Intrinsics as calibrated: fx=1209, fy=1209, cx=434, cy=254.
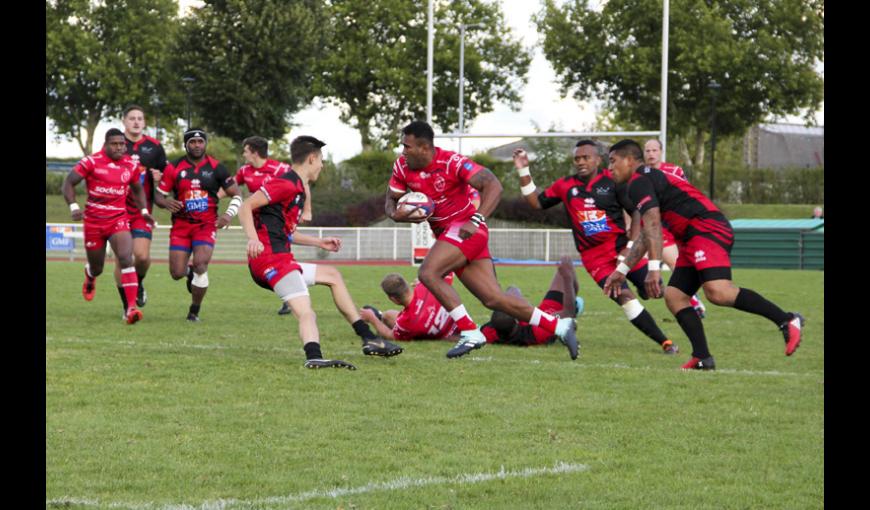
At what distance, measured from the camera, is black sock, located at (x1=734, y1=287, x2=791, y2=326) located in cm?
962

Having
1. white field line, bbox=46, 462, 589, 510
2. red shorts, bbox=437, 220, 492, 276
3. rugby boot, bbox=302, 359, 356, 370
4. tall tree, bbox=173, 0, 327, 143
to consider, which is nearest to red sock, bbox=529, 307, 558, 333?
red shorts, bbox=437, 220, 492, 276

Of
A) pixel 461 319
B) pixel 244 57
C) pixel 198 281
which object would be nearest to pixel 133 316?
pixel 198 281

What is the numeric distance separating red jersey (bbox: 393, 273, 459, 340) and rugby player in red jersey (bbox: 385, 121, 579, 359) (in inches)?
55.6

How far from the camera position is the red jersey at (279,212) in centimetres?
965

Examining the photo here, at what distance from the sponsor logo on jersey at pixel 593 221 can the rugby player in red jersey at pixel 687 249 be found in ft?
6.20

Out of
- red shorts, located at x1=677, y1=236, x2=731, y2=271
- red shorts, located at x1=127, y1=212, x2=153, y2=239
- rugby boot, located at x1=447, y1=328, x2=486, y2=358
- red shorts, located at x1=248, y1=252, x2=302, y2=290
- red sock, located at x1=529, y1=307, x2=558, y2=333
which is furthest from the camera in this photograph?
red shorts, located at x1=127, y1=212, x2=153, y2=239

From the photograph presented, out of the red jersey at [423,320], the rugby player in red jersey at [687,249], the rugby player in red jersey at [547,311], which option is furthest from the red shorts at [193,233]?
the rugby player in red jersey at [687,249]

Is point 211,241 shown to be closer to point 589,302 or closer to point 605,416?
point 589,302

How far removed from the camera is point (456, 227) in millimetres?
10219

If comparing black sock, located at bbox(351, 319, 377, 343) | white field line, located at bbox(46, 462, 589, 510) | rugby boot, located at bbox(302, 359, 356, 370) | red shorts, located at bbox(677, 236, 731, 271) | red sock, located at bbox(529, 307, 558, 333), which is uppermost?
red shorts, located at bbox(677, 236, 731, 271)

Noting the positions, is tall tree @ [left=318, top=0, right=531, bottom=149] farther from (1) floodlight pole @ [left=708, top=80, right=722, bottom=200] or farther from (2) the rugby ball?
(2) the rugby ball

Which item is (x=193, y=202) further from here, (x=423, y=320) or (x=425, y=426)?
(x=425, y=426)

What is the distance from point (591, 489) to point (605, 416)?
2054mm
